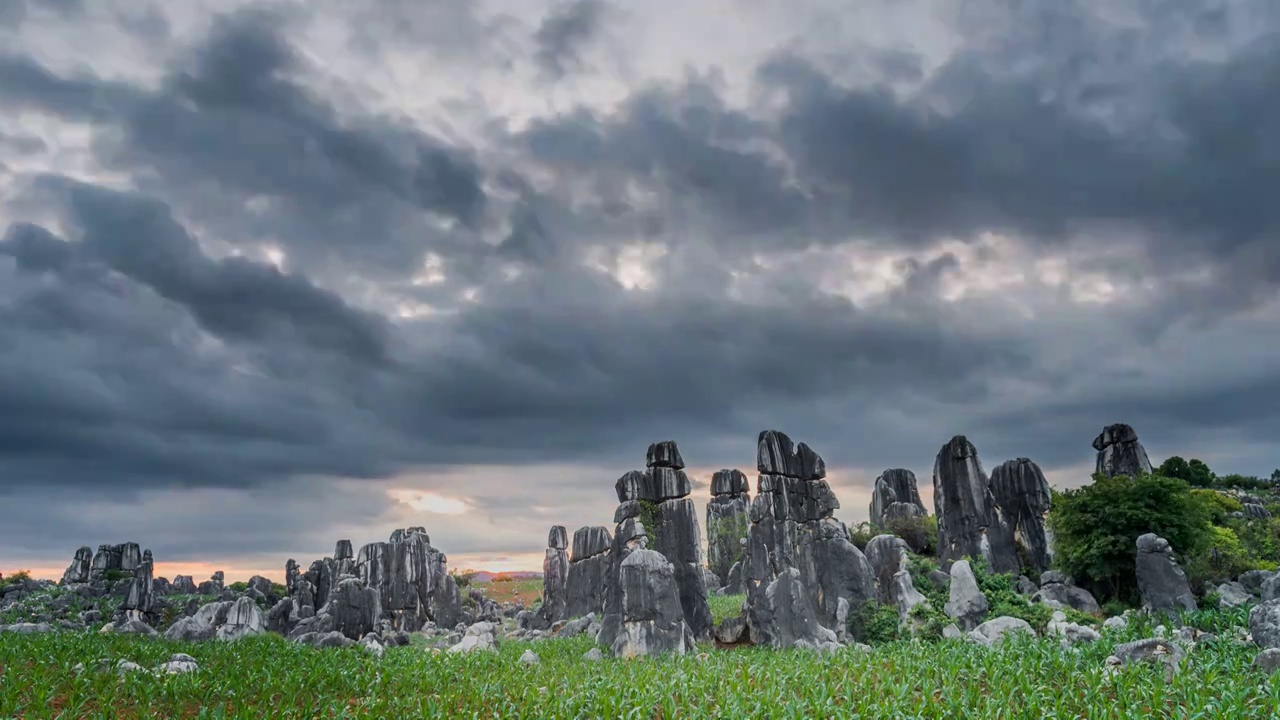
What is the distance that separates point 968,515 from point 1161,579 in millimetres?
16422

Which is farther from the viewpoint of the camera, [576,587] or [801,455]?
[576,587]

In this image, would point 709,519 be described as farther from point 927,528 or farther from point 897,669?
point 897,669

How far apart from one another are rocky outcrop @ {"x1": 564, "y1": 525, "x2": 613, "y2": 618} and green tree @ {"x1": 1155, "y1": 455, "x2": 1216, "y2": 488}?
181 feet

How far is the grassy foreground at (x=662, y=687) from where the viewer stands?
12188 millimetres

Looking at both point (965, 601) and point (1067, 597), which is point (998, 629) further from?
point (1067, 597)

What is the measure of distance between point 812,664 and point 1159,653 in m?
6.89

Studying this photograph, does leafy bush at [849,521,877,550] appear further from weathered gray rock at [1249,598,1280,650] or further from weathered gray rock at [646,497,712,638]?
weathered gray rock at [1249,598,1280,650]

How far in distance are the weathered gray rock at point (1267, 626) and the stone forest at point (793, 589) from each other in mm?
45

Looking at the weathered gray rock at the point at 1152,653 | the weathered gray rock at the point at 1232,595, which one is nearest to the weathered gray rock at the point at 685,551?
the weathered gray rock at the point at 1152,653

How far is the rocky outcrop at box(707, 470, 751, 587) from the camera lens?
62.9m

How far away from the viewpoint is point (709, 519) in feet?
222

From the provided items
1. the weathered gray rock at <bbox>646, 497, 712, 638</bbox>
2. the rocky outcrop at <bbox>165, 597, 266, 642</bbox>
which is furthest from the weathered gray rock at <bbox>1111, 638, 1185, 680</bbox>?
the rocky outcrop at <bbox>165, 597, 266, 642</bbox>

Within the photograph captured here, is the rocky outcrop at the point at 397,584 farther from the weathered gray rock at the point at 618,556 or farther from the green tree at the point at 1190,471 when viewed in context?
the green tree at the point at 1190,471

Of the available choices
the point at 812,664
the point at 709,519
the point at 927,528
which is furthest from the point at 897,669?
the point at 709,519
